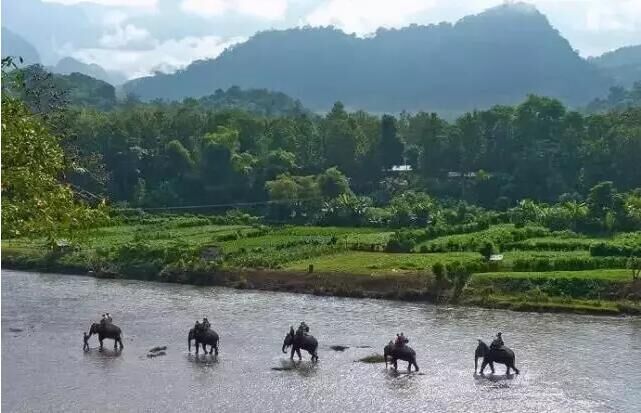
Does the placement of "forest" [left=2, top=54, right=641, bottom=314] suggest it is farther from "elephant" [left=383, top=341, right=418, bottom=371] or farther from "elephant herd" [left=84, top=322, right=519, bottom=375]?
"elephant" [left=383, top=341, right=418, bottom=371]

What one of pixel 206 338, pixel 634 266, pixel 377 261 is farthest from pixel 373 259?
pixel 206 338

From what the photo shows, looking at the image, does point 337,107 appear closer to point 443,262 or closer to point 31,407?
point 443,262

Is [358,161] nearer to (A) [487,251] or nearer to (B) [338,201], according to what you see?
(B) [338,201]

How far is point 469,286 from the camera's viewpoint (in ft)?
140

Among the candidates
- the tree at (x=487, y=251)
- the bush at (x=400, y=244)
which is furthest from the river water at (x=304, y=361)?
the bush at (x=400, y=244)

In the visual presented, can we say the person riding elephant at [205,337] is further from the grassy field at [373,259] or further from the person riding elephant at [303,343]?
the grassy field at [373,259]

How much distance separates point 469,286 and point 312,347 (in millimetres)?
15359

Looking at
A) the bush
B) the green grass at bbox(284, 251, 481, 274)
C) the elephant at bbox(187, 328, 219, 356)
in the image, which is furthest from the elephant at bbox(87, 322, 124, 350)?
the bush

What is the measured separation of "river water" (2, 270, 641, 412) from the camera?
24438 millimetres

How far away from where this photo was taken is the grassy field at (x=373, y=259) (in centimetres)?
4125

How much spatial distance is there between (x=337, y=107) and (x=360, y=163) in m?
19.7

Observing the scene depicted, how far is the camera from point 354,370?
27.8 meters

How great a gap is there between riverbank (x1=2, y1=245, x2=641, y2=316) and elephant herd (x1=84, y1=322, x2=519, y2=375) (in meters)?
12.4

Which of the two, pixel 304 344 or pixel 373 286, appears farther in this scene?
pixel 373 286
